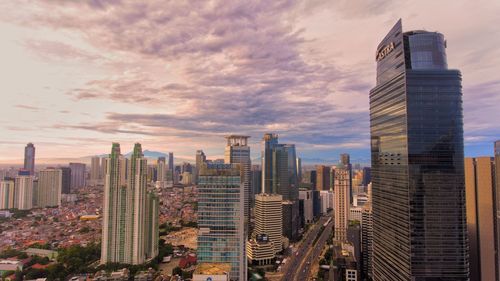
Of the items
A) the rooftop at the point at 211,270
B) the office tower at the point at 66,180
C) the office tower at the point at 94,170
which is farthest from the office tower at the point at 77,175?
the rooftop at the point at 211,270

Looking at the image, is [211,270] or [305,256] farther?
[305,256]

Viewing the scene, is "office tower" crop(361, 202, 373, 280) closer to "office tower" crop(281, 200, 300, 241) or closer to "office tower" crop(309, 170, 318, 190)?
"office tower" crop(281, 200, 300, 241)

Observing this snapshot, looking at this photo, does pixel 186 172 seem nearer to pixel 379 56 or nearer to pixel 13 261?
pixel 13 261

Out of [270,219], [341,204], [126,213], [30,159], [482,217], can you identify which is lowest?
[270,219]

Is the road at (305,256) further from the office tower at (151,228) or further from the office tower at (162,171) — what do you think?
the office tower at (162,171)

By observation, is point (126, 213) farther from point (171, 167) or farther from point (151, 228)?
point (171, 167)

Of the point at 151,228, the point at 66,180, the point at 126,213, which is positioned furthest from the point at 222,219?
the point at 66,180
